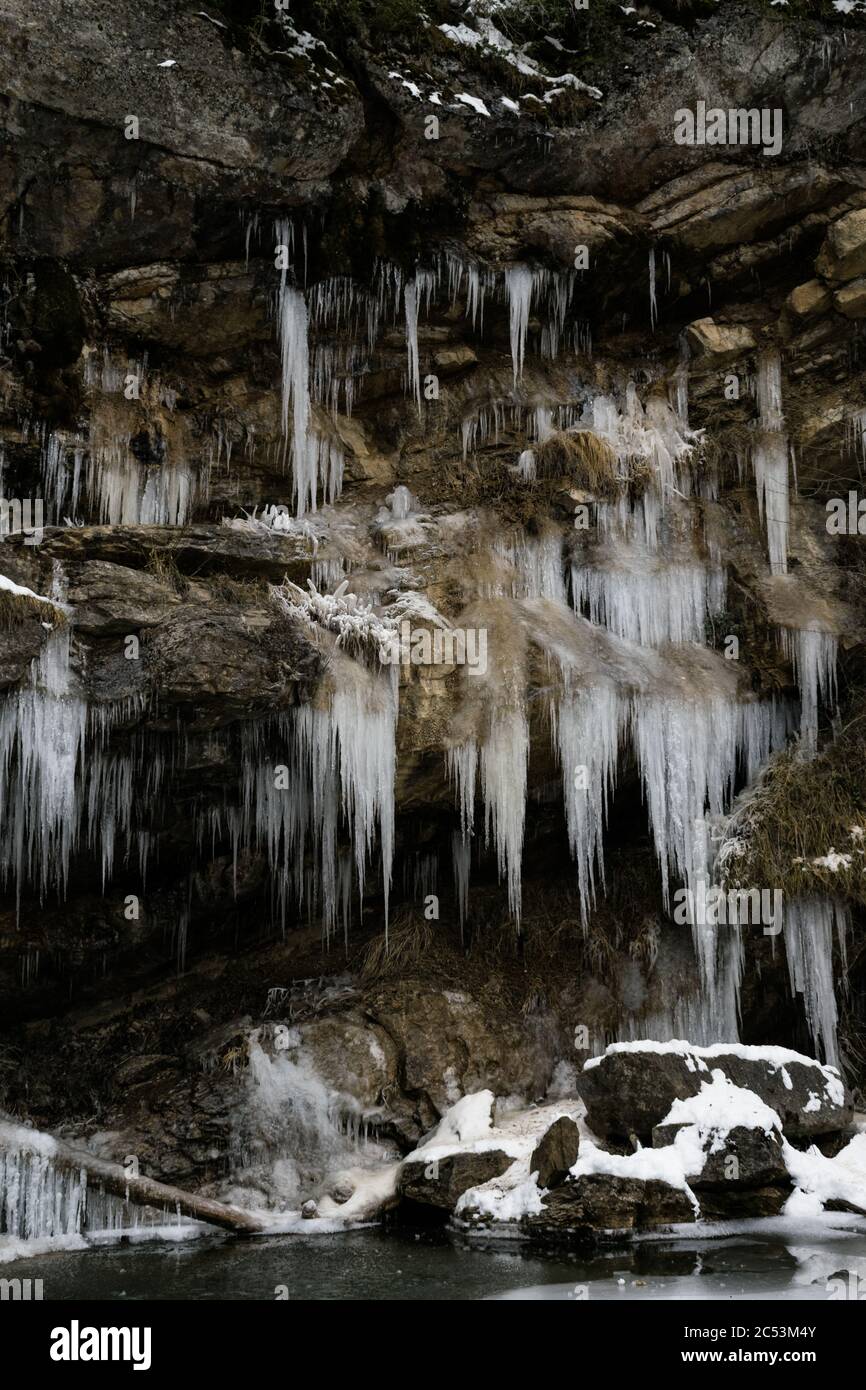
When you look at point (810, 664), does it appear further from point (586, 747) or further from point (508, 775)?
point (508, 775)

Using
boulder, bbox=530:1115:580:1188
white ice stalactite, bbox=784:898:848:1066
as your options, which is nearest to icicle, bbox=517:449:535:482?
white ice stalactite, bbox=784:898:848:1066

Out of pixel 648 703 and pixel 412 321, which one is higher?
pixel 412 321

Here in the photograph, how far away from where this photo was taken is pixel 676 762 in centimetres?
1125

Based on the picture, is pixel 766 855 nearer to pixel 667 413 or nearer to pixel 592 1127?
pixel 592 1127

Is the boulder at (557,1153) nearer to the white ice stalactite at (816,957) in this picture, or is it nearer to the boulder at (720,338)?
the white ice stalactite at (816,957)

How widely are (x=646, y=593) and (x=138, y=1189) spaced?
7.52 m

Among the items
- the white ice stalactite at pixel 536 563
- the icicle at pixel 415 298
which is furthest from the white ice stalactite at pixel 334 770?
the icicle at pixel 415 298

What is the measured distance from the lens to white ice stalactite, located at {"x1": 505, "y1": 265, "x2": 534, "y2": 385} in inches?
490

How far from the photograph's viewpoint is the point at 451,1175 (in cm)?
891

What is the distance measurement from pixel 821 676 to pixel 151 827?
687 centimetres

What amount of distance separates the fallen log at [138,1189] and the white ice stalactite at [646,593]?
663 centimetres

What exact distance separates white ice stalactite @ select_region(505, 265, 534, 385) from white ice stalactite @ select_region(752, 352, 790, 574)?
2.73m

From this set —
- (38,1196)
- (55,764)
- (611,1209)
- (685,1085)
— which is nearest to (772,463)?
(685,1085)

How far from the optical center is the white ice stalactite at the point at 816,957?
34.2 ft
